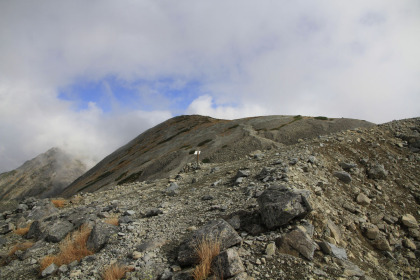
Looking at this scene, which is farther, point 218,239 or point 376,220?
point 376,220

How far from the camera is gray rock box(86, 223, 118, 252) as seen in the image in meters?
10.6

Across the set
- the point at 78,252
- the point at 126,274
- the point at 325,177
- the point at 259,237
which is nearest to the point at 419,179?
the point at 325,177

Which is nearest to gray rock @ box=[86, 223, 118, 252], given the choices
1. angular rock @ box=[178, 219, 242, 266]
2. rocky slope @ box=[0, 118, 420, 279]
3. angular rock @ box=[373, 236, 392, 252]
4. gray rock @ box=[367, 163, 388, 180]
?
rocky slope @ box=[0, 118, 420, 279]

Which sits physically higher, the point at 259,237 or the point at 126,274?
the point at 259,237

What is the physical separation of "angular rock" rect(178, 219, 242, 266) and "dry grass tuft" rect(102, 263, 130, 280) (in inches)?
79.9

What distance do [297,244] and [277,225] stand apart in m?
1.12

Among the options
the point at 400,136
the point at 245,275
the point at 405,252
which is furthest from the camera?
the point at 400,136

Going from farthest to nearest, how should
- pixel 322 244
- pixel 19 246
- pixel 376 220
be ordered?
pixel 19 246 → pixel 376 220 → pixel 322 244

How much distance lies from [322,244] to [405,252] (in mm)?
5331

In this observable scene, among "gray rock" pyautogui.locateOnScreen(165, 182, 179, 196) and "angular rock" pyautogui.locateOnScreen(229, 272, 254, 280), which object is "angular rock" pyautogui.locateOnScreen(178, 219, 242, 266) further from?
"gray rock" pyautogui.locateOnScreen(165, 182, 179, 196)

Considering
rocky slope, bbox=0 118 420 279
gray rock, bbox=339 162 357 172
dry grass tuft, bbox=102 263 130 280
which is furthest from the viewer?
gray rock, bbox=339 162 357 172

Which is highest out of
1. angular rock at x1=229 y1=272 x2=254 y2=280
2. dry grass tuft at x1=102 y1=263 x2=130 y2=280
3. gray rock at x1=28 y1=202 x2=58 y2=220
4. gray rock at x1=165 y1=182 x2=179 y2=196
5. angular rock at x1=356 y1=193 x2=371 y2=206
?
gray rock at x1=165 y1=182 x2=179 y2=196

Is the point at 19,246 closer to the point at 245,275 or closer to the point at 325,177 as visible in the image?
the point at 245,275

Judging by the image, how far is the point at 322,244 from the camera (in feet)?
26.0
